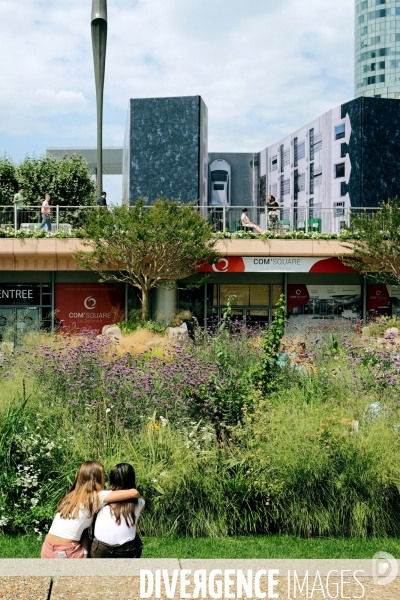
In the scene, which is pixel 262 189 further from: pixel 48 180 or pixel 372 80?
pixel 372 80

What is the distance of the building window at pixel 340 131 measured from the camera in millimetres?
51156

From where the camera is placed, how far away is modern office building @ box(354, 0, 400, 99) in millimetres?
124438

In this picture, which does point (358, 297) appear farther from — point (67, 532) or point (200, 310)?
point (67, 532)

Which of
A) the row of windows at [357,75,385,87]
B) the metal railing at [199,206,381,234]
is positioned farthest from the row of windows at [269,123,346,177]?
the row of windows at [357,75,385,87]

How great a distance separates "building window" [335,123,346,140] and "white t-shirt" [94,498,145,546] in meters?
48.0

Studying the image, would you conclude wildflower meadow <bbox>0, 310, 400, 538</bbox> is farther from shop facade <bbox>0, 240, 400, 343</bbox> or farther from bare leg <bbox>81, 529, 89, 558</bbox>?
shop facade <bbox>0, 240, 400, 343</bbox>

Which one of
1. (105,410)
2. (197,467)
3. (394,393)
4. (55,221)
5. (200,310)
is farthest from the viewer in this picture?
(200,310)

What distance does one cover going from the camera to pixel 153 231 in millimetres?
26156

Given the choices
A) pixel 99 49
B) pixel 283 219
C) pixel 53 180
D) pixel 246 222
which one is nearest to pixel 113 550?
pixel 246 222

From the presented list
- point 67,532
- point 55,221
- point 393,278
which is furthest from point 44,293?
point 67,532

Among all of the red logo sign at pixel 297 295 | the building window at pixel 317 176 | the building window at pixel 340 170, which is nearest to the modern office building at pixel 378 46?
the building window at pixel 317 176

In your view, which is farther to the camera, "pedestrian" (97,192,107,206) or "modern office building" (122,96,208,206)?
"modern office building" (122,96,208,206)

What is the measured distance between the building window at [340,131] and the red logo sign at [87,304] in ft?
86.9

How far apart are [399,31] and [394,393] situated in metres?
127
